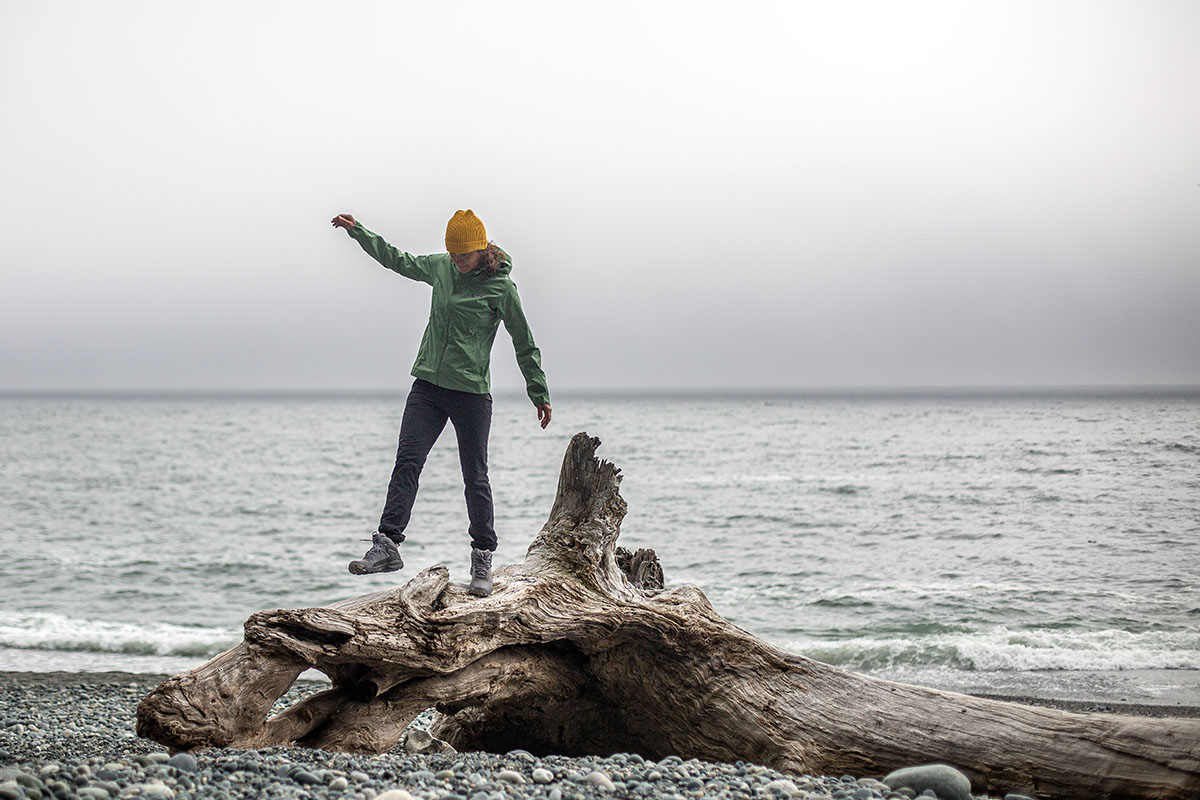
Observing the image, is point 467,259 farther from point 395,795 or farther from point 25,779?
point 25,779

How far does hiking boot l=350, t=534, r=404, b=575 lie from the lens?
5.84 meters

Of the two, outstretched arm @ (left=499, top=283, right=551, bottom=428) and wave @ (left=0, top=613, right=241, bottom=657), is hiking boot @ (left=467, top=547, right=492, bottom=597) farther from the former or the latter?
wave @ (left=0, top=613, right=241, bottom=657)

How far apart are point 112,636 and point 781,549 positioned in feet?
51.0

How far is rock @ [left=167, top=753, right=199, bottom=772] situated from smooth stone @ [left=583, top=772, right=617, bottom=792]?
214 centimetres

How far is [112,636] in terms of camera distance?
47.9ft

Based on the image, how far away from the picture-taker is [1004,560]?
68.5ft

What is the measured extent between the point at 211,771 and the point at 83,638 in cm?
1198

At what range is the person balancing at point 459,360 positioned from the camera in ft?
20.0

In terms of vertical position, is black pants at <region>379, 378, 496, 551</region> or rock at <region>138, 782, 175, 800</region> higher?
black pants at <region>379, 378, 496, 551</region>

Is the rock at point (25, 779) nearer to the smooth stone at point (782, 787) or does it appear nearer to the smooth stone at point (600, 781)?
the smooth stone at point (600, 781)

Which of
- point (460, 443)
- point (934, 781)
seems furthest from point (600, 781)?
point (460, 443)

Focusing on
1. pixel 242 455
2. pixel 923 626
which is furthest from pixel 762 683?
pixel 242 455

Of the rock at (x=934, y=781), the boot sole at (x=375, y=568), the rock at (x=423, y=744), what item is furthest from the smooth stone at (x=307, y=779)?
the rock at (x=934, y=781)

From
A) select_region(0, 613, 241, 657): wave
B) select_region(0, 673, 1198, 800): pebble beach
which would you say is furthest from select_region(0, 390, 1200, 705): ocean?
select_region(0, 673, 1198, 800): pebble beach
